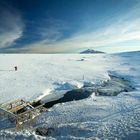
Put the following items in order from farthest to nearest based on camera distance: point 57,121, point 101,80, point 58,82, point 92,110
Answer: point 101,80 → point 58,82 → point 92,110 → point 57,121

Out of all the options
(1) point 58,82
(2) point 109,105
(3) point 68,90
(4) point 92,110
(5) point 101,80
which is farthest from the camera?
(5) point 101,80

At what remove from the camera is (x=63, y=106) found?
15992 mm

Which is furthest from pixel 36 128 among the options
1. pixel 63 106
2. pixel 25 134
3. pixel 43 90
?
pixel 43 90

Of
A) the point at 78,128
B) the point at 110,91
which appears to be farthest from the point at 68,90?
the point at 78,128

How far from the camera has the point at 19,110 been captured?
16.1 m

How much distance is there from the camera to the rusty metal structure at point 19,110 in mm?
13391

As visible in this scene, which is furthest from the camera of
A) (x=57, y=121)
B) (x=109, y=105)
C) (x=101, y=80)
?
(x=101, y=80)

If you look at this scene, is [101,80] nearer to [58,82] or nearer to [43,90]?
[58,82]

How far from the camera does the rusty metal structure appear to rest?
13.4 metres

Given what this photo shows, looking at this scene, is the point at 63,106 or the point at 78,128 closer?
the point at 78,128

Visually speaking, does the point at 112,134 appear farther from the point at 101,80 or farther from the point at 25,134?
the point at 101,80

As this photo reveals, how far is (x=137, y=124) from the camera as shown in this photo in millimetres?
11883

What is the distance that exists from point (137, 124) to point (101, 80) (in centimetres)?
1389

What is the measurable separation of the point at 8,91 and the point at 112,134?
12.0 metres
